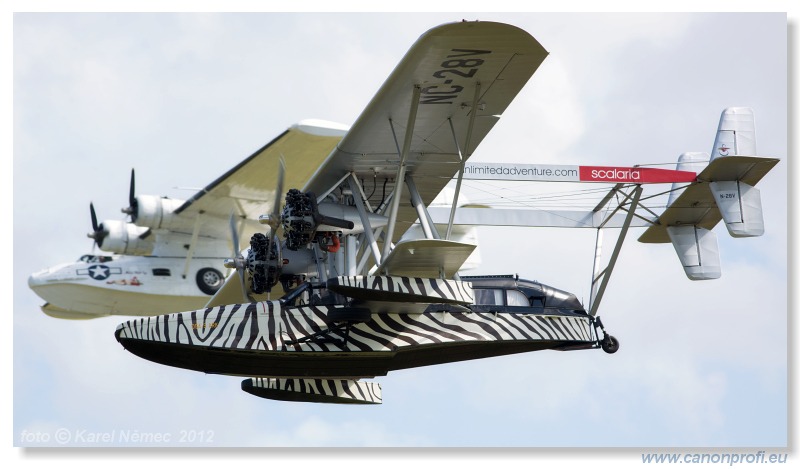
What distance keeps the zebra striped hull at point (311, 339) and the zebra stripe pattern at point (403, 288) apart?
1.02 metres

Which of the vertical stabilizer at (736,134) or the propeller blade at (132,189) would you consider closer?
the vertical stabilizer at (736,134)

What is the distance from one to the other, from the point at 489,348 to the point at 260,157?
11.6 metres

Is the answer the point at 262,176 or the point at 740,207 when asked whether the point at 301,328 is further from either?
the point at 262,176

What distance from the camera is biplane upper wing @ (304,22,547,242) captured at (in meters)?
15.7

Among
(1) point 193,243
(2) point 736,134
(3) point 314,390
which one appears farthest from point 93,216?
(2) point 736,134

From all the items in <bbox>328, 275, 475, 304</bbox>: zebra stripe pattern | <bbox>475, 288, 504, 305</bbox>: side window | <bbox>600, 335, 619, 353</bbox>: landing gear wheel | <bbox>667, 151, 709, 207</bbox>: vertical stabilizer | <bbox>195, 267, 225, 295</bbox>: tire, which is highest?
<bbox>667, 151, 709, 207</bbox>: vertical stabilizer

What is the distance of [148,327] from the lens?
1727 centimetres

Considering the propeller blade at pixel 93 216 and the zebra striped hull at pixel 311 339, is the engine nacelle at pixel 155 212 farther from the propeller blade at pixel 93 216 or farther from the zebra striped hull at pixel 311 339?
the zebra striped hull at pixel 311 339

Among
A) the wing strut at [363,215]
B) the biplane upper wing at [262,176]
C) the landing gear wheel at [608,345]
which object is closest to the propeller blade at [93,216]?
the biplane upper wing at [262,176]

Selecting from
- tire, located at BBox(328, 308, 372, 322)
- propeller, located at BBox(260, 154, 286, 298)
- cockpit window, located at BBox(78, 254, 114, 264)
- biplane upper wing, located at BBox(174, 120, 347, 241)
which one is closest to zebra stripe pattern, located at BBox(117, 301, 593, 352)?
tire, located at BBox(328, 308, 372, 322)

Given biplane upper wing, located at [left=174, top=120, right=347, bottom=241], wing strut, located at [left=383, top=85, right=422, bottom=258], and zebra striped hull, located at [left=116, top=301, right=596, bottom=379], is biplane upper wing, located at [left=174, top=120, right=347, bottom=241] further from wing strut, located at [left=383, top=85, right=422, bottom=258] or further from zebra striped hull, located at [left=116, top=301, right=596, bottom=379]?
wing strut, located at [left=383, top=85, right=422, bottom=258]

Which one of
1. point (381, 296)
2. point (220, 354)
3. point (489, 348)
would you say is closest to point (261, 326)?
point (220, 354)

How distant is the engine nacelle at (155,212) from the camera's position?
30172 mm

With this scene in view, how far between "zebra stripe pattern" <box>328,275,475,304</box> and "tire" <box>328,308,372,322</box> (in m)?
0.50
